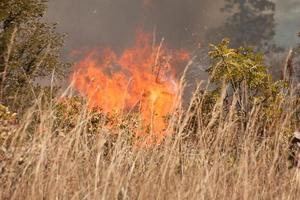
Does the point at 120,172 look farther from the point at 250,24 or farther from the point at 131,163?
the point at 250,24

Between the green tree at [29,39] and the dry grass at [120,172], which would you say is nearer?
the dry grass at [120,172]

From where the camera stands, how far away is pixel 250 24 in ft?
293

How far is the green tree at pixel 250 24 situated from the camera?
8894 cm

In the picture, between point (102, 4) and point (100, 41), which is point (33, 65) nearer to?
point (100, 41)

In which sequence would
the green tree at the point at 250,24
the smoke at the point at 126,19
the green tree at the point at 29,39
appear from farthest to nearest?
the smoke at the point at 126,19 < the green tree at the point at 250,24 < the green tree at the point at 29,39

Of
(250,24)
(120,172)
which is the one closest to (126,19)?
(250,24)

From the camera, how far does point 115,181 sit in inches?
133

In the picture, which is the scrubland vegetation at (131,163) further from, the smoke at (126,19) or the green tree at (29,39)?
the smoke at (126,19)

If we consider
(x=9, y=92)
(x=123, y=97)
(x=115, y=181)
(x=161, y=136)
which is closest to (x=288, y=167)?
(x=161, y=136)

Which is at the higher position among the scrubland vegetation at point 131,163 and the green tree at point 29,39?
the green tree at point 29,39

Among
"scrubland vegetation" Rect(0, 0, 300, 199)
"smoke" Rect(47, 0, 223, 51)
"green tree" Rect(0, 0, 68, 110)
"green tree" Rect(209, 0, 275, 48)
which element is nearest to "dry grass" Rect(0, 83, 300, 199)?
"scrubland vegetation" Rect(0, 0, 300, 199)

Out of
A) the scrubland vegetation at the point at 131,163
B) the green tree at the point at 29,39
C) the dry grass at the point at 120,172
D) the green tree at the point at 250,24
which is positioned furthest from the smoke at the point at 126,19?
the dry grass at the point at 120,172

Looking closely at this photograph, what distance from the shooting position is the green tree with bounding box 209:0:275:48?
3501 inches

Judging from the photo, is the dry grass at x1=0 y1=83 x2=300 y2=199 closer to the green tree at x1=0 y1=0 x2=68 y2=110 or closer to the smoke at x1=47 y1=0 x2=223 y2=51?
the green tree at x1=0 y1=0 x2=68 y2=110
